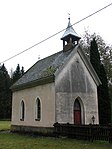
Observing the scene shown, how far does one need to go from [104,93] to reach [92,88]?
15.7 ft

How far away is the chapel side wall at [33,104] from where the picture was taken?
22297 mm

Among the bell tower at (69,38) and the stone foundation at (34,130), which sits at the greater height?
the bell tower at (69,38)

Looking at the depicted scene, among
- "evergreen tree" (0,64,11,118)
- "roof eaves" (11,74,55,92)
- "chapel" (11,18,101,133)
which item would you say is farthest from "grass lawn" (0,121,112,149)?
"evergreen tree" (0,64,11,118)

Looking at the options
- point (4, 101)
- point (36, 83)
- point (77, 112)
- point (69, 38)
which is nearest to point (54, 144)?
point (77, 112)

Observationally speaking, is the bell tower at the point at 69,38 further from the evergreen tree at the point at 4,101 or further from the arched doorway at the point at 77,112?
the evergreen tree at the point at 4,101

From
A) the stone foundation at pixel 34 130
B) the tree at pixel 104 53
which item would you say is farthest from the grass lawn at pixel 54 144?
the tree at pixel 104 53

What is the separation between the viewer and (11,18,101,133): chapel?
2219cm

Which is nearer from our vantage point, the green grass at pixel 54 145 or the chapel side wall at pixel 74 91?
the green grass at pixel 54 145

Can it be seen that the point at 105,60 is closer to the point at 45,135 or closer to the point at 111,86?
the point at 111,86

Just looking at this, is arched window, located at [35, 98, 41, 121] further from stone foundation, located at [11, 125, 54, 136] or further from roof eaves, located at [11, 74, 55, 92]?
roof eaves, located at [11, 74, 55, 92]

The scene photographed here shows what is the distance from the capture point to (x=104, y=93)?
1144 inches

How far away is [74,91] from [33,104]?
4848mm

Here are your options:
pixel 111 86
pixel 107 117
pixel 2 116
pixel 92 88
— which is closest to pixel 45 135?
pixel 92 88

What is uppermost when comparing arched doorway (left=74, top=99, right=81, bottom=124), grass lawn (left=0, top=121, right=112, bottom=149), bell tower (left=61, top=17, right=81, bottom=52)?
bell tower (left=61, top=17, right=81, bottom=52)
